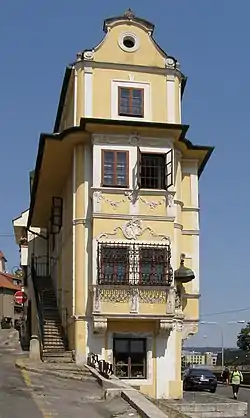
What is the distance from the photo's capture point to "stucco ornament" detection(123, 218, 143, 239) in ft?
89.6

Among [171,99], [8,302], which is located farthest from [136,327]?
[8,302]

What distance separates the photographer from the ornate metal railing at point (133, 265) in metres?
26.7

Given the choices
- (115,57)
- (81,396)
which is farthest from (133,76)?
(81,396)

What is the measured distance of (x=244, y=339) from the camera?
3642 inches

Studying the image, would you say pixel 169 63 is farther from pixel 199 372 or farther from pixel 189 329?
pixel 199 372

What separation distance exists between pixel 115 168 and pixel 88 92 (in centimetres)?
305

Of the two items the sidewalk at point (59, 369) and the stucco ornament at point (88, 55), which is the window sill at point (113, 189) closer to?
the stucco ornament at point (88, 55)

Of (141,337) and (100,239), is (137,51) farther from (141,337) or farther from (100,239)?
(141,337)

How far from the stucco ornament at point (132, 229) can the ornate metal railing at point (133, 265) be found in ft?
1.15

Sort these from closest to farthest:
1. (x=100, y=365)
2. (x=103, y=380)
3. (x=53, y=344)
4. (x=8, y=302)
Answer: (x=103, y=380), (x=100, y=365), (x=53, y=344), (x=8, y=302)

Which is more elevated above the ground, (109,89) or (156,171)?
(109,89)

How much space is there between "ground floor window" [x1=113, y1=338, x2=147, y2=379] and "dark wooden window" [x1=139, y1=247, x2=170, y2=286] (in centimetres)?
233

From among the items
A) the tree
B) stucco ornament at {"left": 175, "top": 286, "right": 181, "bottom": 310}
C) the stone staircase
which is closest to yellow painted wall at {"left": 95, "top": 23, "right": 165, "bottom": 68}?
stucco ornament at {"left": 175, "top": 286, "right": 181, "bottom": 310}

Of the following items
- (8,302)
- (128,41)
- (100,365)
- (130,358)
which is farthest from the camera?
(8,302)
